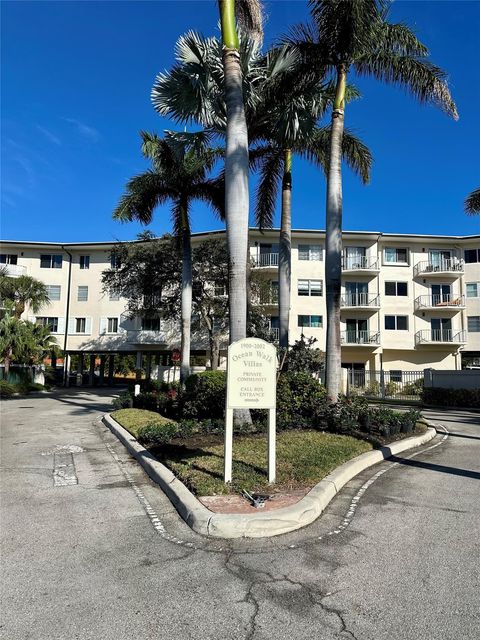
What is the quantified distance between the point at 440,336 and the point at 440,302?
280 cm

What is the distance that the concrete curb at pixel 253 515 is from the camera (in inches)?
200

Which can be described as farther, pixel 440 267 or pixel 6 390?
pixel 440 267

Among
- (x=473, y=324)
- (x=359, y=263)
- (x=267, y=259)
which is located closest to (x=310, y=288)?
(x=267, y=259)

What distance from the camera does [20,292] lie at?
36.0m

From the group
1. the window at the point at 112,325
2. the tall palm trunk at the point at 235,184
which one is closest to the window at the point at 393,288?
the window at the point at 112,325

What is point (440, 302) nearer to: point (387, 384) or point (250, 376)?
point (387, 384)

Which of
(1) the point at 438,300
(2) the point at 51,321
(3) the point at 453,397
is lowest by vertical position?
(3) the point at 453,397

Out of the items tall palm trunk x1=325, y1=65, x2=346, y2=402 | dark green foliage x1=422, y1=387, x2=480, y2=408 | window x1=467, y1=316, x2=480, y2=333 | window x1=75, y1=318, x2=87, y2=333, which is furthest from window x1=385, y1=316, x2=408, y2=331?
tall palm trunk x1=325, y1=65, x2=346, y2=402

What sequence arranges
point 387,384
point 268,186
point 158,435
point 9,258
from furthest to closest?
point 9,258
point 387,384
point 268,186
point 158,435

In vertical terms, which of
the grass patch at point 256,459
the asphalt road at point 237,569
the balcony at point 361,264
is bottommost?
the asphalt road at point 237,569

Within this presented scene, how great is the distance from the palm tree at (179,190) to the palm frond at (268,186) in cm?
240

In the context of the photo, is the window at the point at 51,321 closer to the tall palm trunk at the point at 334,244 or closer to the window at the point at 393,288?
the window at the point at 393,288

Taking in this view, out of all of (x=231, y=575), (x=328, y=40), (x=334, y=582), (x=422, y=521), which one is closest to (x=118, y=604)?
(x=231, y=575)

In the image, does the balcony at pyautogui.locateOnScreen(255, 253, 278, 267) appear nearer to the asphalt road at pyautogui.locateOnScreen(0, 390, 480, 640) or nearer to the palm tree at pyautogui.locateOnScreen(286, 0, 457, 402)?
the palm tree at pyautogui.locateOnScreen(286, 0, 457, 402)
